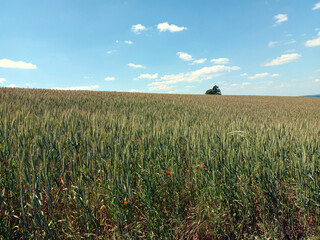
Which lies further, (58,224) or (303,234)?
(303,234)

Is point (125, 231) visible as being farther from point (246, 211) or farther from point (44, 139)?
point (44, 139)

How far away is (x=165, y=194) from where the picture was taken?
1.96 metres

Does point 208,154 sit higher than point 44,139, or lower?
lower

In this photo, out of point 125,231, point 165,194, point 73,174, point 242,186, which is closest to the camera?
point 125,231

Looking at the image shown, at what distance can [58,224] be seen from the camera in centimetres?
179

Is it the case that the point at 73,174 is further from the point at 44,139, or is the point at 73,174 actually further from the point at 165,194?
the point at 165,194

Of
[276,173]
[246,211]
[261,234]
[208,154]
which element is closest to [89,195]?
[208,154]

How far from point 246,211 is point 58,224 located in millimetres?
1937

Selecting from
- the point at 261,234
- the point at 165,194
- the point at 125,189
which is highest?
the point at 125,189

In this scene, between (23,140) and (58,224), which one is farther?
(23,140)

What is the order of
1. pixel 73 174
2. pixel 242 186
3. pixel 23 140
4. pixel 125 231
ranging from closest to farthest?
1. pixel 125 231
2. pixel 73 174
3. pixel 242 186
4. pixel 23 140

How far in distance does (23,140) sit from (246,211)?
2758 millimetres

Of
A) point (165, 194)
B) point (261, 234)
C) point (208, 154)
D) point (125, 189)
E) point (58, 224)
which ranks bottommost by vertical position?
point (261, 234)

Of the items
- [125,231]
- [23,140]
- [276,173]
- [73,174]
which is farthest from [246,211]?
[23,140]
